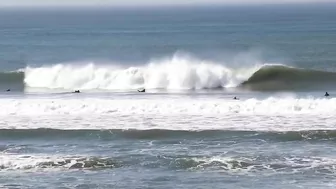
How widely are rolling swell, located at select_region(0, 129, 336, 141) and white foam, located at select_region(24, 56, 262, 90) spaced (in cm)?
1220

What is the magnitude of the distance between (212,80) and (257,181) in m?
18.7

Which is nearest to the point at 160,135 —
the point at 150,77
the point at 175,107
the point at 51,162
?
the point at 51,162

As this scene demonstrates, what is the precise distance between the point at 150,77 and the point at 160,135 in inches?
575

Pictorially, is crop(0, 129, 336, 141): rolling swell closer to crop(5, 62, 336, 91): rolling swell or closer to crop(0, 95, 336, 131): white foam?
crop(0, 95, 336, 131): white foam

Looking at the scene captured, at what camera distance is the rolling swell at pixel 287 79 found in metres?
34.3

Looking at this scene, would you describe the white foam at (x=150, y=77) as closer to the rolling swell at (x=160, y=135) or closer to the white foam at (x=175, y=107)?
the white foam at (x=175, y=107)

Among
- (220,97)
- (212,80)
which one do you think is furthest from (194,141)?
(212,80)

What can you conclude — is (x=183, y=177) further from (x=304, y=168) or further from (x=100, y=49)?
(x=100, y=49)

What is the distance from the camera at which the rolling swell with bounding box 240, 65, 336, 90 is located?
34.3 meters

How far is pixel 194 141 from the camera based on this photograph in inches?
842

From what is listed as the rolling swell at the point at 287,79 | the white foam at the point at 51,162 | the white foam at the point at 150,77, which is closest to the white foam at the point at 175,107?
the rolling swell at the point at 287,79

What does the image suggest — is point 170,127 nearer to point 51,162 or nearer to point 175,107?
point 175,107

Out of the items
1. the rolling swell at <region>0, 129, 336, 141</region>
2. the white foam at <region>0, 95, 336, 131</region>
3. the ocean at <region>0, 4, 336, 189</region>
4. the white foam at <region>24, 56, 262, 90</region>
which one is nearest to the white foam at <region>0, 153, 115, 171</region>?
the ocean at <region>0, 4, 336, 189</region>

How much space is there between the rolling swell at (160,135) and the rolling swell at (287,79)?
1220cm
